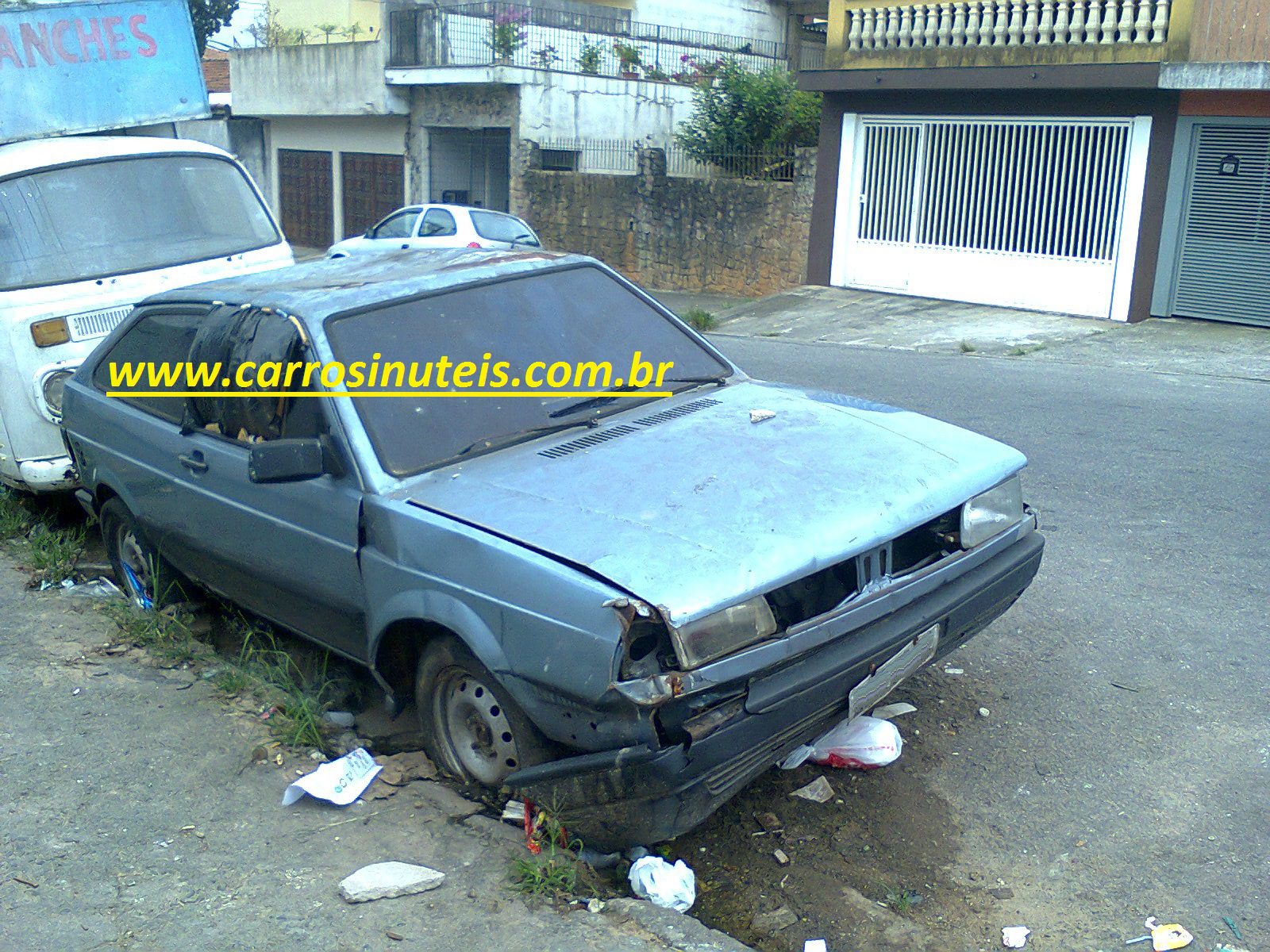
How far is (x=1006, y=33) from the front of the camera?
15328 mm

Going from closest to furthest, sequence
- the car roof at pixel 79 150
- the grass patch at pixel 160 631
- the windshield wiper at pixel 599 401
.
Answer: the windshield wiper at pixel 599 401 → the grass patch at pixel 160 631 → the car roof at pixel 79 150

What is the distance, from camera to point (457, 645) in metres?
3.54

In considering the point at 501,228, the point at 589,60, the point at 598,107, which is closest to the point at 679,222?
the point at 501,228

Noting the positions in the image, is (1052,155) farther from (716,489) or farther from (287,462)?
(287,462)

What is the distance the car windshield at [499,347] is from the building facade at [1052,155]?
37.3 feet

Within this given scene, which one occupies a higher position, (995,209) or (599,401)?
(599,401)

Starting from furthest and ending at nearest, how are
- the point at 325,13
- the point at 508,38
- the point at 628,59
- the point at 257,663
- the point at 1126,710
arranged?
the point at 325,13 < the point at 628,59 < the point at 508,38 < the point at 257,663 < the point at 1126,710

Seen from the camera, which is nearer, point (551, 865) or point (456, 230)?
point (551, 865)

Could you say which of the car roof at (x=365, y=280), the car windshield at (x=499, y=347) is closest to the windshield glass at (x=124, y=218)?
the car roof at (x=365, y=280)

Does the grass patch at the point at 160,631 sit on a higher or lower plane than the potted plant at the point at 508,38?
lower

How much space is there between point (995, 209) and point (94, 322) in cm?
1257

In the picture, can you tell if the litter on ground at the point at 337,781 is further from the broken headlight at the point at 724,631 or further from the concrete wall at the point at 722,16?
the concrete wall at the point at 722,16

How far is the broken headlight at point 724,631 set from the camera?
9.80 feet

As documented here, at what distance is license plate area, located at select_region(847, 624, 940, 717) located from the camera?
11.1ft
